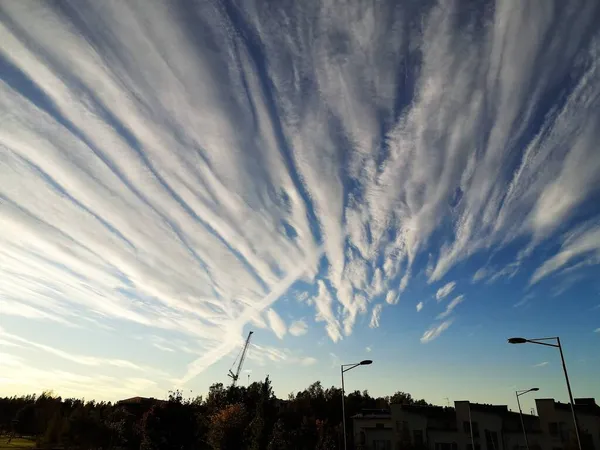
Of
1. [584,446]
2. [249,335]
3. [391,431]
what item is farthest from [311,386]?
[584,446]

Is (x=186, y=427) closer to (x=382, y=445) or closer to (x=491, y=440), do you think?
(x=382, y=445)

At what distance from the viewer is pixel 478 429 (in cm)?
5200

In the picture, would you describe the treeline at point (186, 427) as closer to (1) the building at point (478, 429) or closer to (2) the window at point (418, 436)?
(1) the building at point (478, 429)

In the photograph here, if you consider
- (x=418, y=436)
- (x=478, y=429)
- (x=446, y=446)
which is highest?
(x=478, y=429)

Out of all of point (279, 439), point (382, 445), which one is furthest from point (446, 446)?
point (279, 439)

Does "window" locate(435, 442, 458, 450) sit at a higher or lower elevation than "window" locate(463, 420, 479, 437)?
lower

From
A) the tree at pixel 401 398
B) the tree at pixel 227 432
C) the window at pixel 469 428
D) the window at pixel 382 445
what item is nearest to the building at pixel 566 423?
the window at pixel 469 428

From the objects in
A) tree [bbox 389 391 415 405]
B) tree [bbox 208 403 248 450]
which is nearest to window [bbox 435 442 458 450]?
tree [bbox 208 403 248 450]

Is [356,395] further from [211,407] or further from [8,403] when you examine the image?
[8,403]

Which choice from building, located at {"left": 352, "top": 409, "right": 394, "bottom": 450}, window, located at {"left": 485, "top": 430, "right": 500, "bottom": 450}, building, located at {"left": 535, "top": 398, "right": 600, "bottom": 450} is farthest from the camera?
building, located at {"left": 352, "top": 409, "right": 394, "bottom": 450}

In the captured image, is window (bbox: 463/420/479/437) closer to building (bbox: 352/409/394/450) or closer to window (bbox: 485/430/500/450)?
window (bbox: 485/430/500/450)

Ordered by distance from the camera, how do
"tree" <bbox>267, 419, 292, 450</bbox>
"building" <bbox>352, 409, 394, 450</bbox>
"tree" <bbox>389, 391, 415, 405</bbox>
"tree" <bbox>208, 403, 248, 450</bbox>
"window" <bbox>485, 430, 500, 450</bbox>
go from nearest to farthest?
"window" <bbox>485, 430, 500, 450</bbox> → "building" <bbox>352, 409, 394, 450</bbox> → "tree" <bbox>267, 419, 292, 450</bbox> → "tree" <bbox>208, 403, 248, 450</bbox> → "tree" <bbox>389, 391, 415, 405</bbox>

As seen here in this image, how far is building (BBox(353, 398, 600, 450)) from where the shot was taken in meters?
50.0

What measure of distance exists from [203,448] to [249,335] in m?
107
